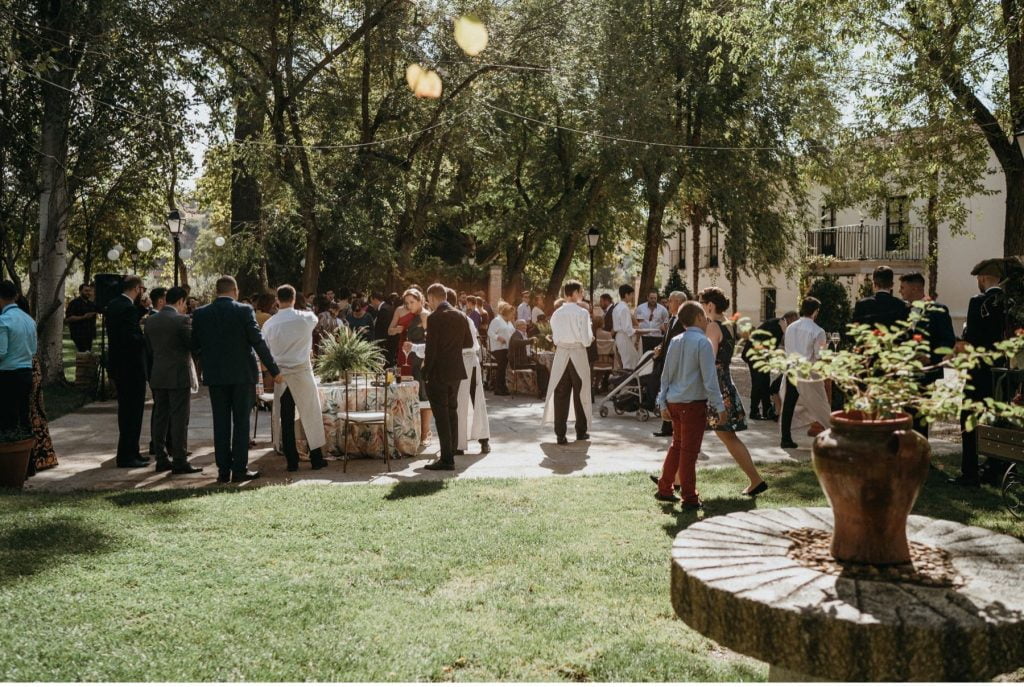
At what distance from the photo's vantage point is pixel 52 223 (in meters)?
18.9

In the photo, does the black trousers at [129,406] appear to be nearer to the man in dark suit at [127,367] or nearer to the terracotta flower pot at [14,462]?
the man in dark suit at [127,367]

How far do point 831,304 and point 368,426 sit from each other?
2089 cm

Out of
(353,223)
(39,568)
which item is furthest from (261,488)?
(353,223)

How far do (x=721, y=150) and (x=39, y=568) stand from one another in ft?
77.2

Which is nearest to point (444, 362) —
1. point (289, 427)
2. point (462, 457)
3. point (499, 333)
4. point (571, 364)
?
point (462, 457)

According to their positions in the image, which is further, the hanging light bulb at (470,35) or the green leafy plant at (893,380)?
the hanging light bulb at (470,35)

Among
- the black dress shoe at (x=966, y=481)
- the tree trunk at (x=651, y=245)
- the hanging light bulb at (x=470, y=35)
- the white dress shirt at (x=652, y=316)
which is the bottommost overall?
the black dress shoe at (x=966, y=481)

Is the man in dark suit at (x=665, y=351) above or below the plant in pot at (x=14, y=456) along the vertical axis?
above

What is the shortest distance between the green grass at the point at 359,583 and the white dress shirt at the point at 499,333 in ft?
32.0

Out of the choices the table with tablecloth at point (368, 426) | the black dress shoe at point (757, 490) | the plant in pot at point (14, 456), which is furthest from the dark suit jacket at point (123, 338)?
the black dress shoe at point (757, 490)

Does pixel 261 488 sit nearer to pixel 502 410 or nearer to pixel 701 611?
pixel 701 611

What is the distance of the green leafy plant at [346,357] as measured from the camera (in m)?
11.2

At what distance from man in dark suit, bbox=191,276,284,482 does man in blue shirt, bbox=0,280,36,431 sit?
1744 millimetres

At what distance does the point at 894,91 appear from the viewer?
14.8m
